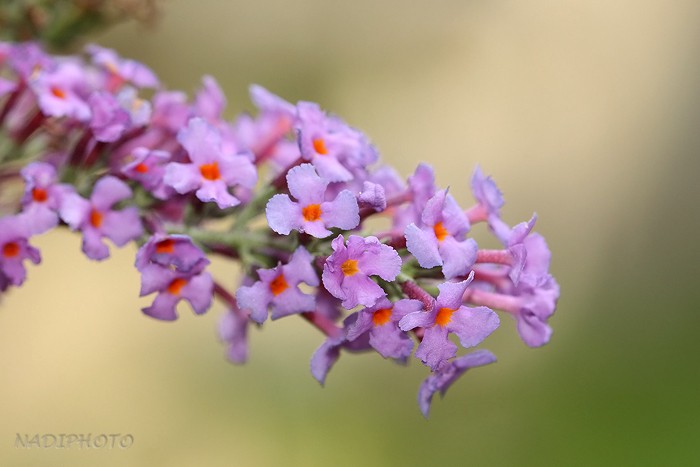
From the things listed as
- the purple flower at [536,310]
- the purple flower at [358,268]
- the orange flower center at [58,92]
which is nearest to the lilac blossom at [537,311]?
the purple flower at [536,310]

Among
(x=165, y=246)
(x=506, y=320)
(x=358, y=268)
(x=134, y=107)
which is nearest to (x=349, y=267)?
(x=358, y=268)

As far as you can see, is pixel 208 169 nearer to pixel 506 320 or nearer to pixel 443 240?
pixel 443 240

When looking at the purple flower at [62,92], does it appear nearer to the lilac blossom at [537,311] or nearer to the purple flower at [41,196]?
the purple flower at [41,196]

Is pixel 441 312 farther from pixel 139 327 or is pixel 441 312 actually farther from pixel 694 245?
pixel 694 245

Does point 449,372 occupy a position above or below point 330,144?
below

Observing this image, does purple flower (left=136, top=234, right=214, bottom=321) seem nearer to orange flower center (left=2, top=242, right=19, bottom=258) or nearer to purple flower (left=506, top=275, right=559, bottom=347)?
orange flower center (left=2, top=242, right=19, bottom=258)

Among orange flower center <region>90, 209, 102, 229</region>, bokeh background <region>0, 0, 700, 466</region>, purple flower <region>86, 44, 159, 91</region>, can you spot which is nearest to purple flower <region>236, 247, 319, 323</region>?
orange flower center <region>90, 209, 102, 229</region>

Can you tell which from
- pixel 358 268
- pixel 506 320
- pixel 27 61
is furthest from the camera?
pixel 506 320

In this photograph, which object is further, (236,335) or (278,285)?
(236,335)

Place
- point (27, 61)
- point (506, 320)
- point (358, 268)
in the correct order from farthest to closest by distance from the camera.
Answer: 1. point (506, 320)
2. point (27, 61)
3. point (358, 268)
